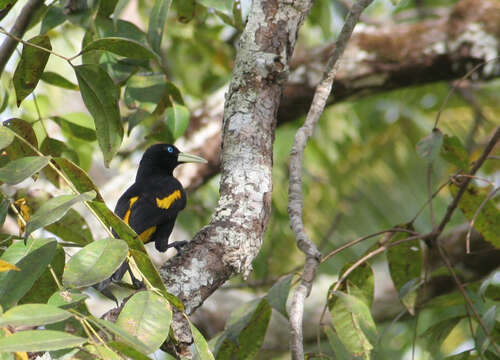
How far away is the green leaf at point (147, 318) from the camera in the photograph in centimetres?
137

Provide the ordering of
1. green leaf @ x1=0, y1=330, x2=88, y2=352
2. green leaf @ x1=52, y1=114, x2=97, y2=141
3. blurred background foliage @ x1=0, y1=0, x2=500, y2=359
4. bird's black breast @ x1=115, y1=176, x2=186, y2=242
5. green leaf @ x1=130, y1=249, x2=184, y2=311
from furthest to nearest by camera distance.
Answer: blurred background foliage @ x1=0, y1=0, x2=500, y2=359 → bird's black breast @ x1=115, y1=176, x2=186, y2=242 → green leaf @ x1=52, y1=114, x2=97, y2=141 → green leaf @ x1=130, y1=249, x2=184, y2=311 → green leaf @ x1=0, y1=330, x2=88, y2=352

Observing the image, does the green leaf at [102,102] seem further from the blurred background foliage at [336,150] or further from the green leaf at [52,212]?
the blurred background foliage at [336,150]

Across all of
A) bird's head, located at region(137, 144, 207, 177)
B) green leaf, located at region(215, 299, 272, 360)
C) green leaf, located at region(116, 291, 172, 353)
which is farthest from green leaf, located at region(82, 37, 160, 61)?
bird's head, located at region(137, 144, 207, 177)

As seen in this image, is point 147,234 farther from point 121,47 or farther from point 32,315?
point 32,315

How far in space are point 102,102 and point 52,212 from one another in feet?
2.52

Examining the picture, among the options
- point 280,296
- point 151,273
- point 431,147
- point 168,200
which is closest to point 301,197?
point 280,296

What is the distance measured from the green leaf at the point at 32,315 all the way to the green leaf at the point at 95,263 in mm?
163

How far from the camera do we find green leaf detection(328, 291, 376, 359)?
2.22m

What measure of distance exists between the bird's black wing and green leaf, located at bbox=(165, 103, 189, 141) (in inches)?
25.4

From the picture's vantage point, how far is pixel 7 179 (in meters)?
1.44

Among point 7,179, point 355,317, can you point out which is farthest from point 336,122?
point 7,179

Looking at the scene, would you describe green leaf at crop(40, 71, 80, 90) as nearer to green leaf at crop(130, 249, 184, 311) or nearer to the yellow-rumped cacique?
the yellow-rumped cacique

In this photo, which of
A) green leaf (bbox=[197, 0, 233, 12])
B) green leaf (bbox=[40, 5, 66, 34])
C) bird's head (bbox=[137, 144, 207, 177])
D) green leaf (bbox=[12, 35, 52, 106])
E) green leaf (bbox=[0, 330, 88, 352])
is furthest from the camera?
bird's head (bbox=[137, 144, 207, 177])

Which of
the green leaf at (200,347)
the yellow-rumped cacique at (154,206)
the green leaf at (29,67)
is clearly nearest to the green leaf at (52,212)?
the green leaf at (200,347)
